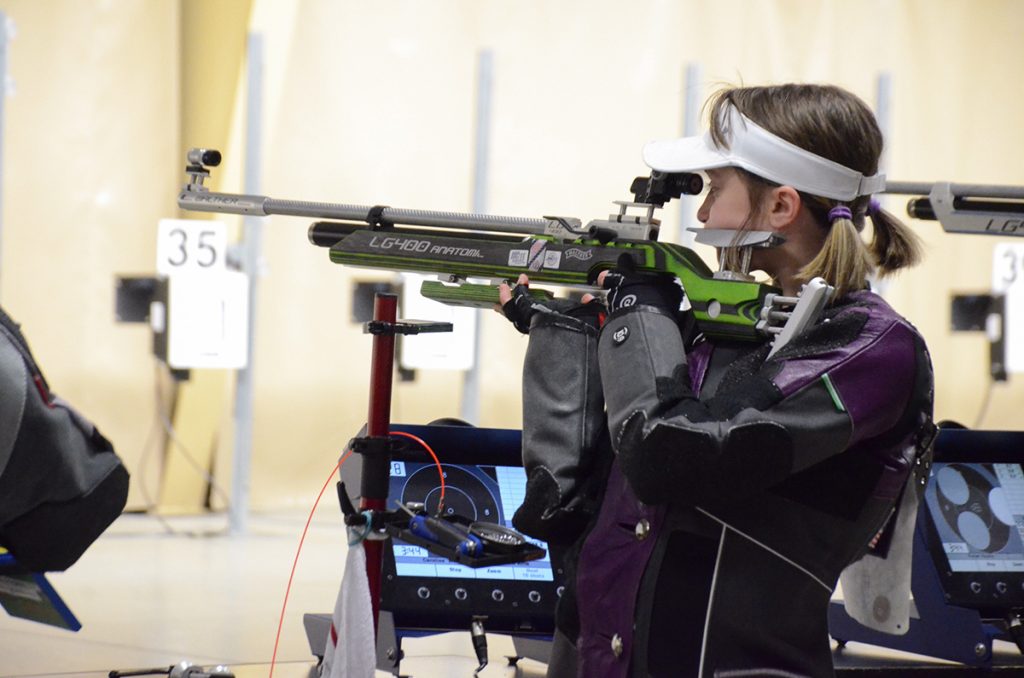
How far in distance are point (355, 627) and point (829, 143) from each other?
2.29 ft

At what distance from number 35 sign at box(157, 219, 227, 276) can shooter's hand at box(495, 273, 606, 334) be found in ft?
10.3

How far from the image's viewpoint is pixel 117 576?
367 centimetres

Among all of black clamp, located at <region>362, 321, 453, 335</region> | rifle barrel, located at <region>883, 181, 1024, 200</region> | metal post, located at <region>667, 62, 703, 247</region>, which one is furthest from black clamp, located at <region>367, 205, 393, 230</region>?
metal post, located at <region>667, 62, 703, 247</region>

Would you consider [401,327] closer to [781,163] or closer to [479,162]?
[781,163]

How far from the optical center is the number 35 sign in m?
4.41

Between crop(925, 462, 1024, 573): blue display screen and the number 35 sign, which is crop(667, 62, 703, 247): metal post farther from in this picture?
crop(925, 462, 1024, 573): blue display screen

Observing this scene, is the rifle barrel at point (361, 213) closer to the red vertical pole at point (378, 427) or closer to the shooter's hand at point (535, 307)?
the shooter's hand at point (535, 307)

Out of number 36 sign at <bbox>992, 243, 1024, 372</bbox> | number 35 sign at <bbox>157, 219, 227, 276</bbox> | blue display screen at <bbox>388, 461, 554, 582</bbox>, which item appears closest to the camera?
blue display screen at <bbox>388, 461, 554, 582</bbox>

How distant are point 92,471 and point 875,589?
1.05m

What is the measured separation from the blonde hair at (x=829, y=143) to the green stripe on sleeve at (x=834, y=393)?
12cm

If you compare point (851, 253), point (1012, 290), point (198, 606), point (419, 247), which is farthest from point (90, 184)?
point (851, 253)

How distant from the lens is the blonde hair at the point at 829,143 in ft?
4.28

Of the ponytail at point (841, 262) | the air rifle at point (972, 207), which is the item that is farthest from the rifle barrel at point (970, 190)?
the ponytail at point (841, 262)

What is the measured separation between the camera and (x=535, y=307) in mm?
1399
